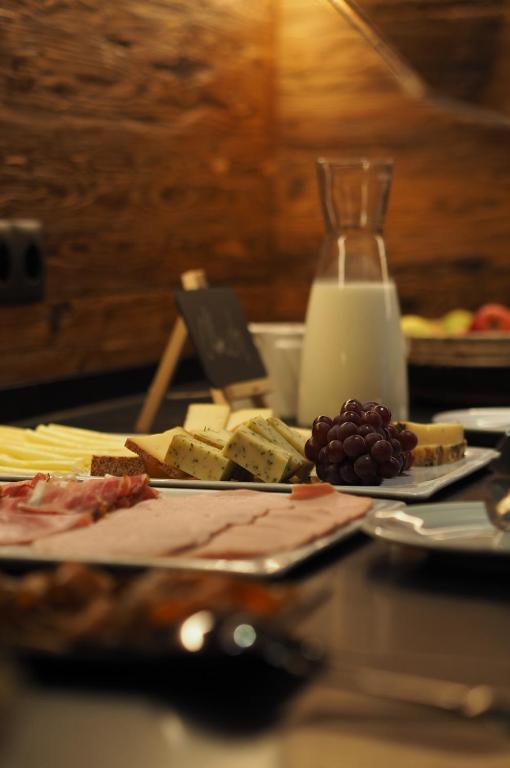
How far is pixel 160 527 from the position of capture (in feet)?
3.08

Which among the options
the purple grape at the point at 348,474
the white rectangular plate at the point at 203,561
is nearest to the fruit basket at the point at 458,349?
the purple grape at the point at 348,474

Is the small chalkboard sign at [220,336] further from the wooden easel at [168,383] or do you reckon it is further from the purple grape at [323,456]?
the purple grape at [323,456]

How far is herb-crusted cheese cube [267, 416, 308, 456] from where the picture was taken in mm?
A: 1292

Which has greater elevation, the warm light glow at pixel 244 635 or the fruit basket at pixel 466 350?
the warm light glow at pixel 244 635

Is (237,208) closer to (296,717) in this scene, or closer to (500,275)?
(500,275)

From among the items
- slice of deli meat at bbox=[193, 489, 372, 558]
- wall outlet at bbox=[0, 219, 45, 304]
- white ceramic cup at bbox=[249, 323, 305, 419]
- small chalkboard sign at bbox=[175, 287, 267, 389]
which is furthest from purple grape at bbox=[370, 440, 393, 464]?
wall outlet at bbox=[0, 219, 45, 304]

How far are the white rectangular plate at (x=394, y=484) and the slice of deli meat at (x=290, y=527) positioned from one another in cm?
9

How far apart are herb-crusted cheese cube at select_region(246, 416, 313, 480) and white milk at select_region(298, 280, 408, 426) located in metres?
0.39

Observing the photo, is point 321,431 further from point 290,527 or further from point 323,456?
point 290,527

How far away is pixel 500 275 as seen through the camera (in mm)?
2775

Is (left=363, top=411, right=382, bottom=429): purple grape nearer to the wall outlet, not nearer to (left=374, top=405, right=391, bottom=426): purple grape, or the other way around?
(left=374, top=405, right=391, bottom=426): purple grape

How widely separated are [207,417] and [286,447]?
0.27m

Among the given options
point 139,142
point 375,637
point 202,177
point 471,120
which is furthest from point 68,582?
point 471,120

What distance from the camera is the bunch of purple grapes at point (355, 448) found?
1.22 m
